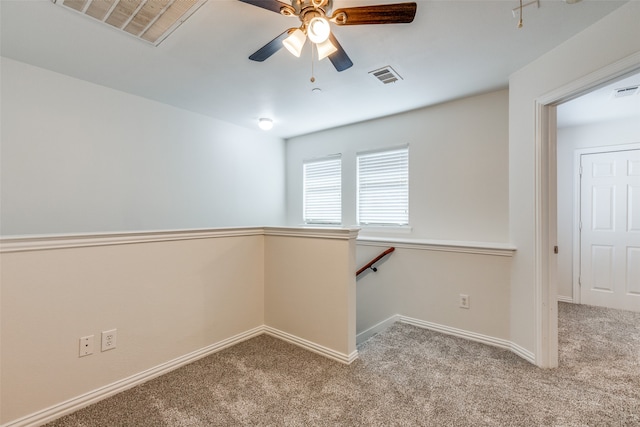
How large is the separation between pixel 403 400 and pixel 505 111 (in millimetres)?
2889

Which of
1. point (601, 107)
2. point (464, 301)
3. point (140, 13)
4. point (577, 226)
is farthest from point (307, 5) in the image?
point (577, 226)

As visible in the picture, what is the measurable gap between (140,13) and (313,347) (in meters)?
2.83

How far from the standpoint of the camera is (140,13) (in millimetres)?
1825

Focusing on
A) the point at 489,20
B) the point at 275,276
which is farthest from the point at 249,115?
the point at 489,20

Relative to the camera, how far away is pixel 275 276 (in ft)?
9.19

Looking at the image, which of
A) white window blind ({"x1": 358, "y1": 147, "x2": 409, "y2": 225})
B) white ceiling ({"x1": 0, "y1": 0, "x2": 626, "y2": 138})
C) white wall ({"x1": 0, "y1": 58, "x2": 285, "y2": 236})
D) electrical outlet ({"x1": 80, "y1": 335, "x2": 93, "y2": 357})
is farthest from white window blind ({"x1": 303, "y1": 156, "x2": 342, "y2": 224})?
electrical outlet ({"x1": 80, "y1": 335, "x2": 93, "y2": 357})

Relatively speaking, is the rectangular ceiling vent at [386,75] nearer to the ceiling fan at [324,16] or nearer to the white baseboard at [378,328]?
the ceiling fan at [324,16]

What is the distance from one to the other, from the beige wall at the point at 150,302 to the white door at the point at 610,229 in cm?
374

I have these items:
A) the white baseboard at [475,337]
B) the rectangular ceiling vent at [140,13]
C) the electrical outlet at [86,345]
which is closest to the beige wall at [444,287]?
the white baseboard at [475,337]

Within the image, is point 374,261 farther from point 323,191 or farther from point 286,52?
point 286,52

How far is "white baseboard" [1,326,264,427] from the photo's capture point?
1.62m

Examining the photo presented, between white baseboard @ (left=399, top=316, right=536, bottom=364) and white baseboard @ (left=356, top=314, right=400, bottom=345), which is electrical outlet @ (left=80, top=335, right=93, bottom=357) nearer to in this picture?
white baseboard @ (left=356, top=314, right=400, bottom=345)

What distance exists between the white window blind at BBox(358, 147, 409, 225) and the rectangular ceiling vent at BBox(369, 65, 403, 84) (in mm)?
1111

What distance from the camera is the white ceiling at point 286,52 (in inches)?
71.4
